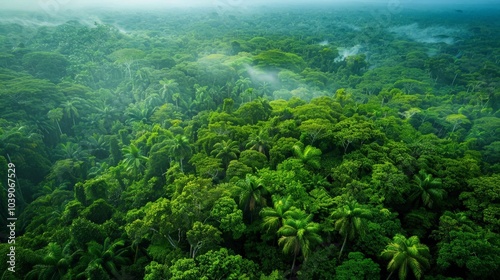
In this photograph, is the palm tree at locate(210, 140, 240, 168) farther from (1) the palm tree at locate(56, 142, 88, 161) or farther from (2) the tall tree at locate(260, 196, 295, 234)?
(1) the palm tree at locate(56, 142, 88, 161)

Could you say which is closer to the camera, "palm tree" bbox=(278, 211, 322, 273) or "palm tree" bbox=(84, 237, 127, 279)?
"palm tree" bbox=(278, 211, 322, 273)

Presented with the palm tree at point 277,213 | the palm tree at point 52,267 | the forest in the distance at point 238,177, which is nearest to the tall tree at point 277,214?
the palm tree at point 277,213

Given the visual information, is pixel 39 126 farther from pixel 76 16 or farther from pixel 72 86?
pixel 76 16

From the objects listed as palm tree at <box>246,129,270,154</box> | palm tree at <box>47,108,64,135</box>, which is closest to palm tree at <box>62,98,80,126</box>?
palm tree at <box>47,108,64,135</box>

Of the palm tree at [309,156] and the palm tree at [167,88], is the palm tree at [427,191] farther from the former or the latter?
the palm tree at [167,88]

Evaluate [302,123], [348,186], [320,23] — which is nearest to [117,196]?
[302,123]

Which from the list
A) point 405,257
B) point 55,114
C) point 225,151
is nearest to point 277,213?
point 405,257

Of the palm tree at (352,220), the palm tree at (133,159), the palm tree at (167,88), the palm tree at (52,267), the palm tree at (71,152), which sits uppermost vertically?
the palm tree at (352,220)
